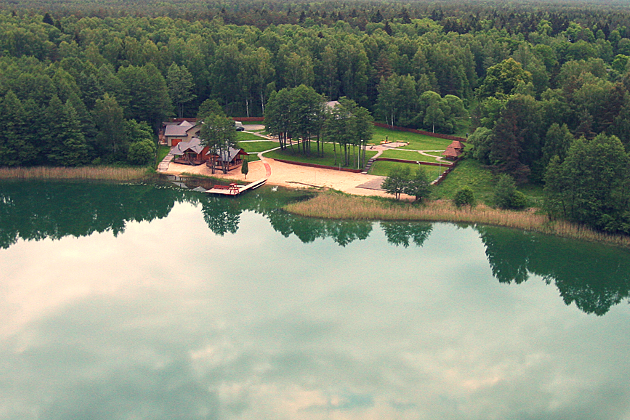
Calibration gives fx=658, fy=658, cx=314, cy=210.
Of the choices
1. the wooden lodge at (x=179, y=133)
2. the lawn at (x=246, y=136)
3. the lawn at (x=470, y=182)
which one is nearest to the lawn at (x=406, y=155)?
the lawn at (x=470, y=182)

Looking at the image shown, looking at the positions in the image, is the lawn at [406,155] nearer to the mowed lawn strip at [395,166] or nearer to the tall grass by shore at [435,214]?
the mowed lawn strip at [395,166]

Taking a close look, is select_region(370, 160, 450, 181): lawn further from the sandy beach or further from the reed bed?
the reed bed

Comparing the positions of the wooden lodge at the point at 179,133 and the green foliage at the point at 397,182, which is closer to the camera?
the green foliage at the point at 397,182

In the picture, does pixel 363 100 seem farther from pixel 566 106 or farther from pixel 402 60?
pixel 566 106

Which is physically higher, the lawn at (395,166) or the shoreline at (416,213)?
the lawn at (395,166)

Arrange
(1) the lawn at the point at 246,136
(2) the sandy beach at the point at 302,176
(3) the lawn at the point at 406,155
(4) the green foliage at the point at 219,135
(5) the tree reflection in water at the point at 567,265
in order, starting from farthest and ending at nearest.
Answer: (1) the lawn at the point at 246,136, (3) the lawn at the point at 406,155, (4) the green foliage at the point at 219,135, (2) the sandy beach at the point at 302,176, (5) the tree reflection in water at the point at 567,265
